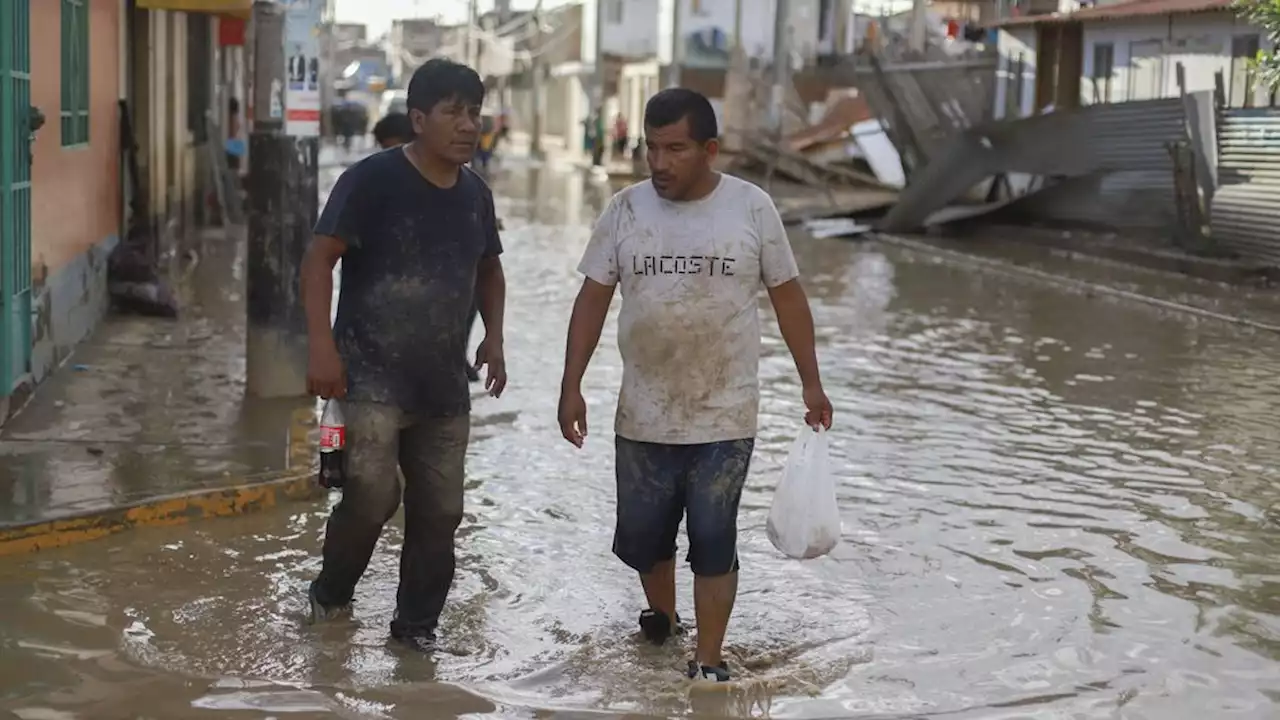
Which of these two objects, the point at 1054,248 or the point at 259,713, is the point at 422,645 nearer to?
the point at 259,713

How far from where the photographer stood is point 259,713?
4391mm

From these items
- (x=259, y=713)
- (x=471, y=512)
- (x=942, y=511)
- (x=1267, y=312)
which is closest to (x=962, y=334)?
(x=1267, y=312)

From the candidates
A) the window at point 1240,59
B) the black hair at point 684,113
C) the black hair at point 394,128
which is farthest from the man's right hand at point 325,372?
the window at point 1240,59

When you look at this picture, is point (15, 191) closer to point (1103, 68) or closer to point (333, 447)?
point (333, 447)

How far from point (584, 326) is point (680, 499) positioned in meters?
0.58

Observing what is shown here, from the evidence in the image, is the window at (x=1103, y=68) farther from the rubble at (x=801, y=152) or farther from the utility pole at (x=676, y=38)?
the utility pole at (x=676, y=38)

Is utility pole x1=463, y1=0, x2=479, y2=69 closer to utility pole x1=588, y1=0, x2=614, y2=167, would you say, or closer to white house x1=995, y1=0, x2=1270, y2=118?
utility pole x1=588, y1=0, x2=614, y2=167

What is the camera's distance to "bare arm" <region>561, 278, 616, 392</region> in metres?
4.91

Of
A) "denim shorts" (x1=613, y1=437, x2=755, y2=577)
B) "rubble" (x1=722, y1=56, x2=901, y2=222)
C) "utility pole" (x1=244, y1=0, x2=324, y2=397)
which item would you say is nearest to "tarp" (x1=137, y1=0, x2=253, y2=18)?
"utility pole" (x1=244, y1=0, x2=324, y2=397)

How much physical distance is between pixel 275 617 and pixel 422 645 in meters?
0.58

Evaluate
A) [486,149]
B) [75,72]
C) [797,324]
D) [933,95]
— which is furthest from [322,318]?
[486,149]

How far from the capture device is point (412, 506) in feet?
16.7

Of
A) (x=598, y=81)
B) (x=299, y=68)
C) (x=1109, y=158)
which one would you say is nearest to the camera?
(x=299, y=68)

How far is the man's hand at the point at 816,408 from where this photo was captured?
190 inches
